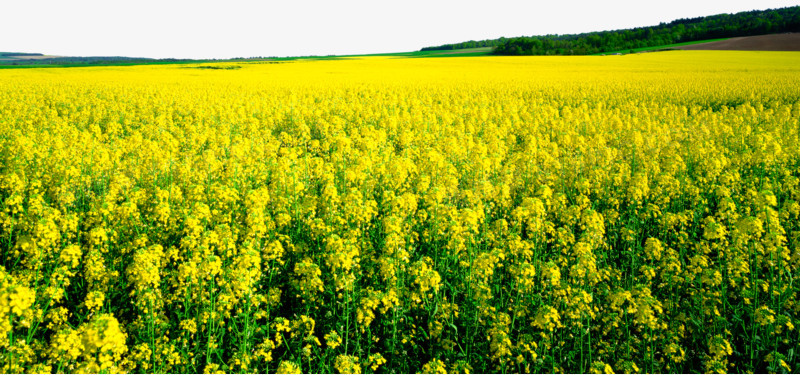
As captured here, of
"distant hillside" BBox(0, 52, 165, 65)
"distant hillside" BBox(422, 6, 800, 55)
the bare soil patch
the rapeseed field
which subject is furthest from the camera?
"distant hillside" BBox(0, 52, 165, 65)

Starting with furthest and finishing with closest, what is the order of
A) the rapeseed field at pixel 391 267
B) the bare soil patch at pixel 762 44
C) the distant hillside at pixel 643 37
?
the distant hillside at pixel 643 37 → the bare soil patch at pixel 762 44 → the rapeseed field at pixel 391 267

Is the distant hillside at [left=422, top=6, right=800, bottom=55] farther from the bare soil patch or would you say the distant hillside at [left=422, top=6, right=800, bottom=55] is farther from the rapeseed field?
the rapeseed field

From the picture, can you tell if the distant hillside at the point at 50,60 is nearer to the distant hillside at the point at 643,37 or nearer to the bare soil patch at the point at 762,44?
the distant hillside at the point at 643,37

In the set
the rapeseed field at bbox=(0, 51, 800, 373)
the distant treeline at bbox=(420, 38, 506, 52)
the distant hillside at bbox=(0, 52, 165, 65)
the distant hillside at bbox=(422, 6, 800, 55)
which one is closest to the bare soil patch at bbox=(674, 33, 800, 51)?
the distant hillside at bbox=(422, 6, 800, 55)

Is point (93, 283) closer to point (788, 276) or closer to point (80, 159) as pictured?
point (80, 159)

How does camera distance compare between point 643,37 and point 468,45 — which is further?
point 468,45

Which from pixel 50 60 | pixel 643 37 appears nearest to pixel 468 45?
pixel 643 37

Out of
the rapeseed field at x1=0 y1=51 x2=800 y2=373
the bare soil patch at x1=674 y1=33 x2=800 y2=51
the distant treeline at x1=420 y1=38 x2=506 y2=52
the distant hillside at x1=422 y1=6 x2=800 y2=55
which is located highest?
the distant treeline at x1=420 y1=38 x2=506 y2=52

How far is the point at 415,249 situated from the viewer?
5672 millimetres

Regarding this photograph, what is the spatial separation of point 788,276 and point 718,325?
6.19 ft

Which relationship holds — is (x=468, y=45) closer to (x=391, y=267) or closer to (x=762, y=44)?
(x=762, y=44)

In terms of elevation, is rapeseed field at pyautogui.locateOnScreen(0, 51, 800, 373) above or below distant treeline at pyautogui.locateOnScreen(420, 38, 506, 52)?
below

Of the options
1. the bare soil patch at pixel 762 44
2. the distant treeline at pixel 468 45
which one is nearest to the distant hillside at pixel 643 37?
the bare soil patch at pixel 762 44

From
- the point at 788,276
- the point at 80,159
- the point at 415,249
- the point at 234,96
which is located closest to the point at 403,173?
the point at 415,249
